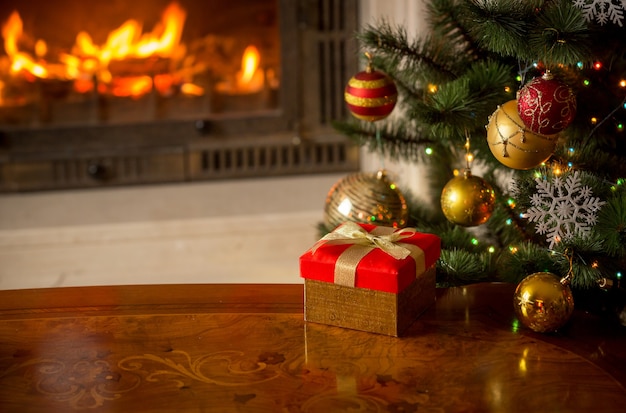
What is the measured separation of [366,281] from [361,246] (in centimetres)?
7

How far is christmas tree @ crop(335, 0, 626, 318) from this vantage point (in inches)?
47.4

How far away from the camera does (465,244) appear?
4.98 ft

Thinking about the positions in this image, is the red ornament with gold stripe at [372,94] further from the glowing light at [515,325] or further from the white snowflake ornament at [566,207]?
the glowing light at [515,325]

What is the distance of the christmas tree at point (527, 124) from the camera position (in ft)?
3.95

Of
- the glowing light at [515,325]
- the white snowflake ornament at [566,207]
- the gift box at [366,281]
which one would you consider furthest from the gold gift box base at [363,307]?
the white snowflake ornament at [566,207]

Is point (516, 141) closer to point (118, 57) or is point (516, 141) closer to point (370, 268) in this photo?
point (370, 268)

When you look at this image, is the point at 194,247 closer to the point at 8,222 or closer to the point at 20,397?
the point at 8,222

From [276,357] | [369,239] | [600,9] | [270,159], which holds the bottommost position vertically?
[270,159]

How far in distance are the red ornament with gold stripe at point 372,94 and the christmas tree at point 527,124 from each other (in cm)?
3

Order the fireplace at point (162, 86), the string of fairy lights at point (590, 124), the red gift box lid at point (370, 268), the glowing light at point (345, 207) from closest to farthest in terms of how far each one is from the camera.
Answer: the red gift box lid at point (370, 268) → the string of fairy lights at point (590, 124) → the glowing light at point (345, 207) → the fireplace at point (162, 86)

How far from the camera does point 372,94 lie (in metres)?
1.56

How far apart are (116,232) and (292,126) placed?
0.63m

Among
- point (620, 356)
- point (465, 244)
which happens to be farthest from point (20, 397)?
point (465, 244)

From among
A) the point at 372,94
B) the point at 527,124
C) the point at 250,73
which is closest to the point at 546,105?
the point at 527,124
